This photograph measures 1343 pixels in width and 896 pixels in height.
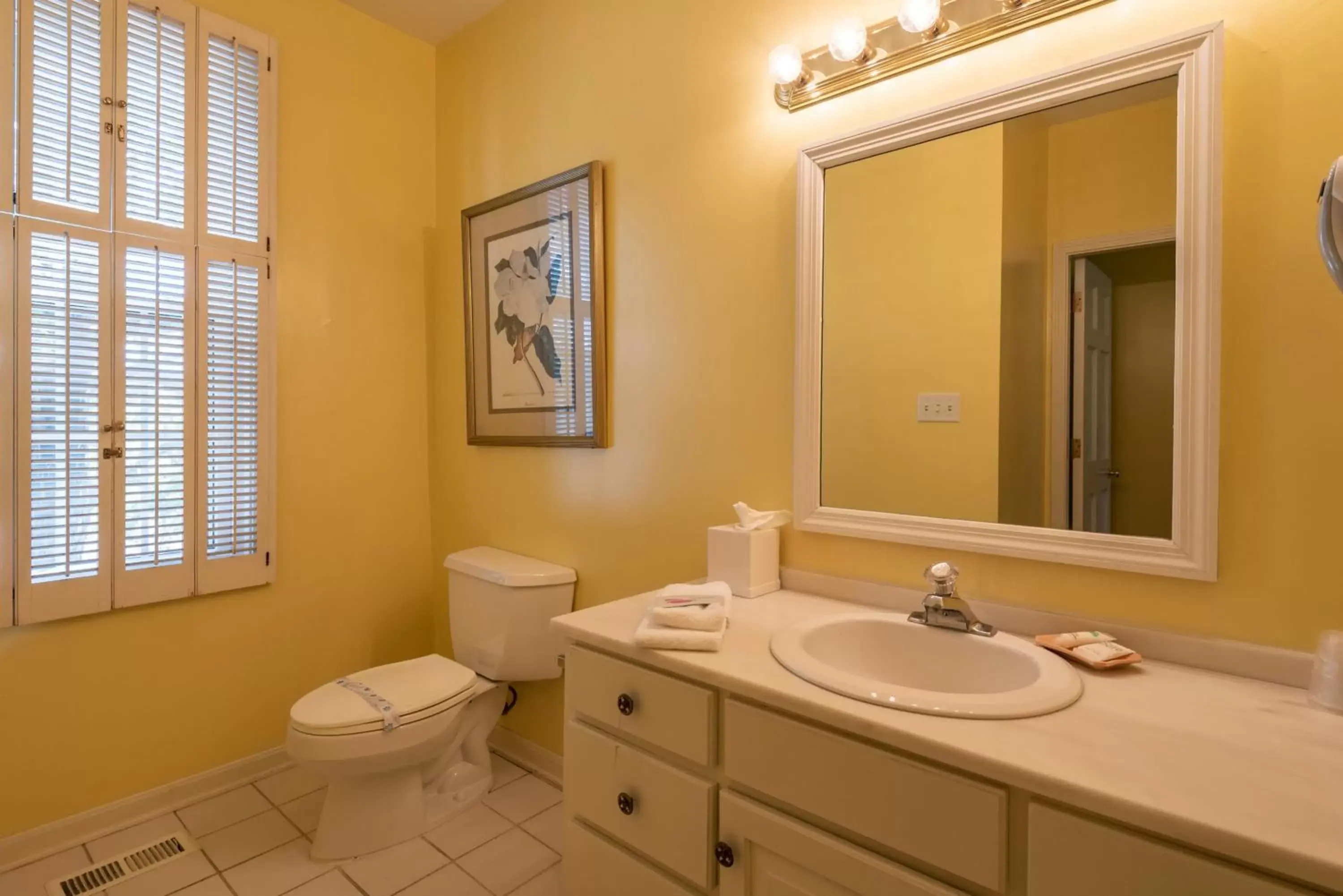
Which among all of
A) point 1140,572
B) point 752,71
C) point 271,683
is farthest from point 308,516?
point 1140,572

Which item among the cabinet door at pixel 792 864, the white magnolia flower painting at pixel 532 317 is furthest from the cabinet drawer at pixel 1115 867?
the white magnolia flower painting at pixel 532 317

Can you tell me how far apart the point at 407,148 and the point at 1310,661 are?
2.92 meters

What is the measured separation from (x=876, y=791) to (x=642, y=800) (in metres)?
0.48

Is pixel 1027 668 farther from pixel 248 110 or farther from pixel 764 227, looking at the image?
pixel 248 110

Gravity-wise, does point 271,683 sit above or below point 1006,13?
below

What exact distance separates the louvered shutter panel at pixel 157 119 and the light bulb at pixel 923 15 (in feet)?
6.72

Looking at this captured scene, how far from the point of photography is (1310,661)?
38.4 inches

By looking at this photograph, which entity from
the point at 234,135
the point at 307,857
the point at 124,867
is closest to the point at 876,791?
the point at 307,857

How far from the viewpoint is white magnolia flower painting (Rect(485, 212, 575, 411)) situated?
2.07 metres

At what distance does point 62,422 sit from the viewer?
1.79m

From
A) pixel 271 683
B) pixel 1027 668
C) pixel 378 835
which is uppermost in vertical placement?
pixel 1027 668

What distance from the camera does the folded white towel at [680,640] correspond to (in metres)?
1.14

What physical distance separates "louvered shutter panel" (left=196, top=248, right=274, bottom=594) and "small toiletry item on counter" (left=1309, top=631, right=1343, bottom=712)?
8.43ft

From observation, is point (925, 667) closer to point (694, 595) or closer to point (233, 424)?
point (694, 595)
